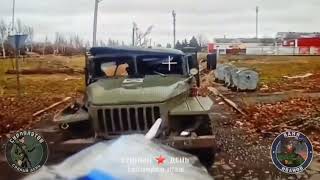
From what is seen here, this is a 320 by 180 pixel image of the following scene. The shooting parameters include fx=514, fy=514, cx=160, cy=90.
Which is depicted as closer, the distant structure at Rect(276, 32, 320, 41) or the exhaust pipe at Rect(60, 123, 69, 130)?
the exhaust pipe at Rect(60, 123, 69, 130)

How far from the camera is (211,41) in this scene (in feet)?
11.6

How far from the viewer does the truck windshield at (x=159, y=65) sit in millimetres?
3198

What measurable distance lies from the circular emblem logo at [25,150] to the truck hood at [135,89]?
1.17ft

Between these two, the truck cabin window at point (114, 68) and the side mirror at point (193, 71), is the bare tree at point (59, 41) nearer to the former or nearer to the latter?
the truck cabin window at point (114, 68)

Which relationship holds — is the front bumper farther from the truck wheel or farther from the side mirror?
the side mirror

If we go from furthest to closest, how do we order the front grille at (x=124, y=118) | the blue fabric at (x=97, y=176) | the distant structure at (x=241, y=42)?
the distant structure at (x=241, y=42) → the front grille at (x=124, y=118) → the blue fabric at (x=97, y=176)

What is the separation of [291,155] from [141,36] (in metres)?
1.20

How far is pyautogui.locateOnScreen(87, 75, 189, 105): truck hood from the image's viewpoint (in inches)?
108

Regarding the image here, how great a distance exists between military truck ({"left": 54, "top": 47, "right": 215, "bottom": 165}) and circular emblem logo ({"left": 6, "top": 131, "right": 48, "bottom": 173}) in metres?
0.23

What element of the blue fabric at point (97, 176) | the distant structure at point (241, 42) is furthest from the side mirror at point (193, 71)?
the blue fabric at point (97, 176)

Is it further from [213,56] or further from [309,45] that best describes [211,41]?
[309,45]

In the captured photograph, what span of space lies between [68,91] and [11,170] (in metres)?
0.95

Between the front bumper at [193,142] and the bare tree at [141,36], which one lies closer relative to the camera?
the front bumper at [193,142]

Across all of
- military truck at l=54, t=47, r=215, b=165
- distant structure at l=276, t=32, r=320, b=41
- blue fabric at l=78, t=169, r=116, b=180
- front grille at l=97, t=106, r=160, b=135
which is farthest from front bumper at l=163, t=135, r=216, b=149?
blue fabric at l=78, t=169, r=116, b=180
